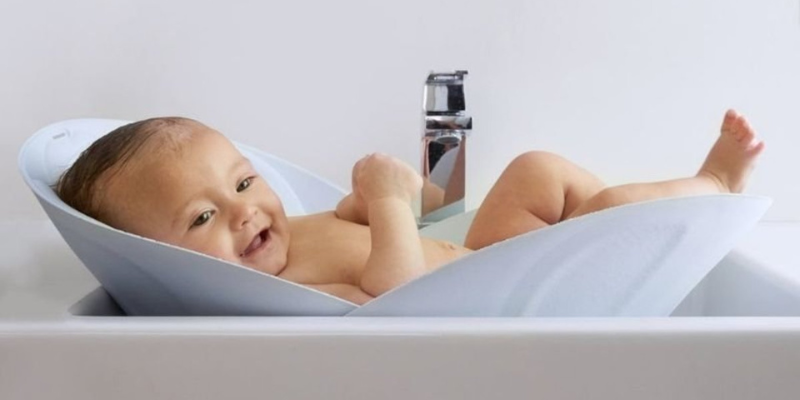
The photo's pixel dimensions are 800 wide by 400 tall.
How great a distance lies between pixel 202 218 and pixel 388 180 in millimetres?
159

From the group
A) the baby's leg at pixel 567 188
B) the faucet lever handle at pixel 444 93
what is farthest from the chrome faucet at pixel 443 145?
the baby's leg at pixel 567 188

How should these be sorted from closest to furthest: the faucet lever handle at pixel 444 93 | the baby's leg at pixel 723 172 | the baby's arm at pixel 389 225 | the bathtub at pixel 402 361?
the bathtub at pixel 402 361 < the baby's arm at pixel 389 225 < the baby's leg at pixel 723 172 < the faucet lever handle at pixel 444 93

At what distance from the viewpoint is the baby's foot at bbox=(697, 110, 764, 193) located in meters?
0.94

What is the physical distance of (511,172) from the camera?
102 cm

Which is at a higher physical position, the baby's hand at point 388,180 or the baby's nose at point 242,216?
the baby's hand at point 388,180

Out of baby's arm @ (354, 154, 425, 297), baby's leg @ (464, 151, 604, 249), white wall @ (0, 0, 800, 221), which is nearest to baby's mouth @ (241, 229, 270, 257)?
baby's arm @ (354, 154, 425, 297)

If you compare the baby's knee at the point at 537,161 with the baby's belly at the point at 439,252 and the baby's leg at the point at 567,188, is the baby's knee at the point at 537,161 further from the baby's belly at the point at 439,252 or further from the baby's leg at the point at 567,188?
the baby's belly at the point at 439,252

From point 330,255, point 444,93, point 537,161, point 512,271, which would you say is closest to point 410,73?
point 444,93

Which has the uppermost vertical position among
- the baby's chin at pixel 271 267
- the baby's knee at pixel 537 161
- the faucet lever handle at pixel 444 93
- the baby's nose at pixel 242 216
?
the faucet lever handle at pixel 444 93

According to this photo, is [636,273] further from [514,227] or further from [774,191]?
[774,191]

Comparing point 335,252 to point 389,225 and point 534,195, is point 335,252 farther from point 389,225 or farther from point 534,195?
point 534,195

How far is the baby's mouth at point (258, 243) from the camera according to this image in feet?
2.89

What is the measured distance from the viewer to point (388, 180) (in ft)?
2.79

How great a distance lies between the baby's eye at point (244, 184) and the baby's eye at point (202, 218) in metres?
0.05
